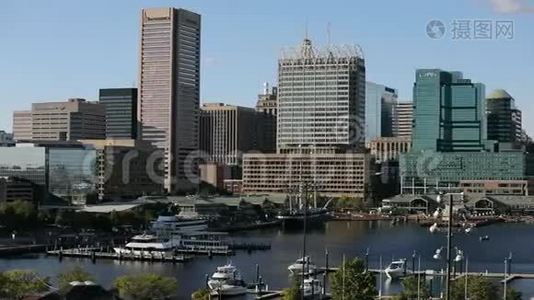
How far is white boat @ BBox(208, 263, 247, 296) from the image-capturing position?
29.7 meters

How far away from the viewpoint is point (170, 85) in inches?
4166

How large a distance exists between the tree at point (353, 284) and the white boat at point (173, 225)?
1036 inches

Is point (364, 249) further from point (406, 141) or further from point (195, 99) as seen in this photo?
point (406, 141)

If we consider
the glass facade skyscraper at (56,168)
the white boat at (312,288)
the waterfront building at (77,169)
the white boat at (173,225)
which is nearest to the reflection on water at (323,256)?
the white boat at (312,288)

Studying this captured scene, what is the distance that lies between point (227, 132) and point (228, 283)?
9381 centimetres

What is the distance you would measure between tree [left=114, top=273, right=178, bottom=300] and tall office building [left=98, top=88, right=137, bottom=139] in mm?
90425

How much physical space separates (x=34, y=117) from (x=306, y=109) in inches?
1222

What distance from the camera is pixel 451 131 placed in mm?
111625

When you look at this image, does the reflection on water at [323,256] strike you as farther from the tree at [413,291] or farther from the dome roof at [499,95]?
the dome roof at [499,95]

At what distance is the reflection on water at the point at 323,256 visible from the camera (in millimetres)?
35438

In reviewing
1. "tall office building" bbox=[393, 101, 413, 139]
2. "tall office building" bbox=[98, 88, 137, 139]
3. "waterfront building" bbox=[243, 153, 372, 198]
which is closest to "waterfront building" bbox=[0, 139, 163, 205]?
"waterfront building" bbox=[243, 153, 372, 198]

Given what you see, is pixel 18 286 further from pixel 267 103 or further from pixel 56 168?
pixel 267 103

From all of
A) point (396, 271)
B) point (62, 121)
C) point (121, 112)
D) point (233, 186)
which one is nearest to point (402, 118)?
point (121, 112)

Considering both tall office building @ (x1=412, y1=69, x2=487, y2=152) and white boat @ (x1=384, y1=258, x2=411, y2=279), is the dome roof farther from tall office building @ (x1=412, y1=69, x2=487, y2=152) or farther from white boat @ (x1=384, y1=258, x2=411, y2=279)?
white boat @ (x1=384, y1=258, x2=411, y2=279)
